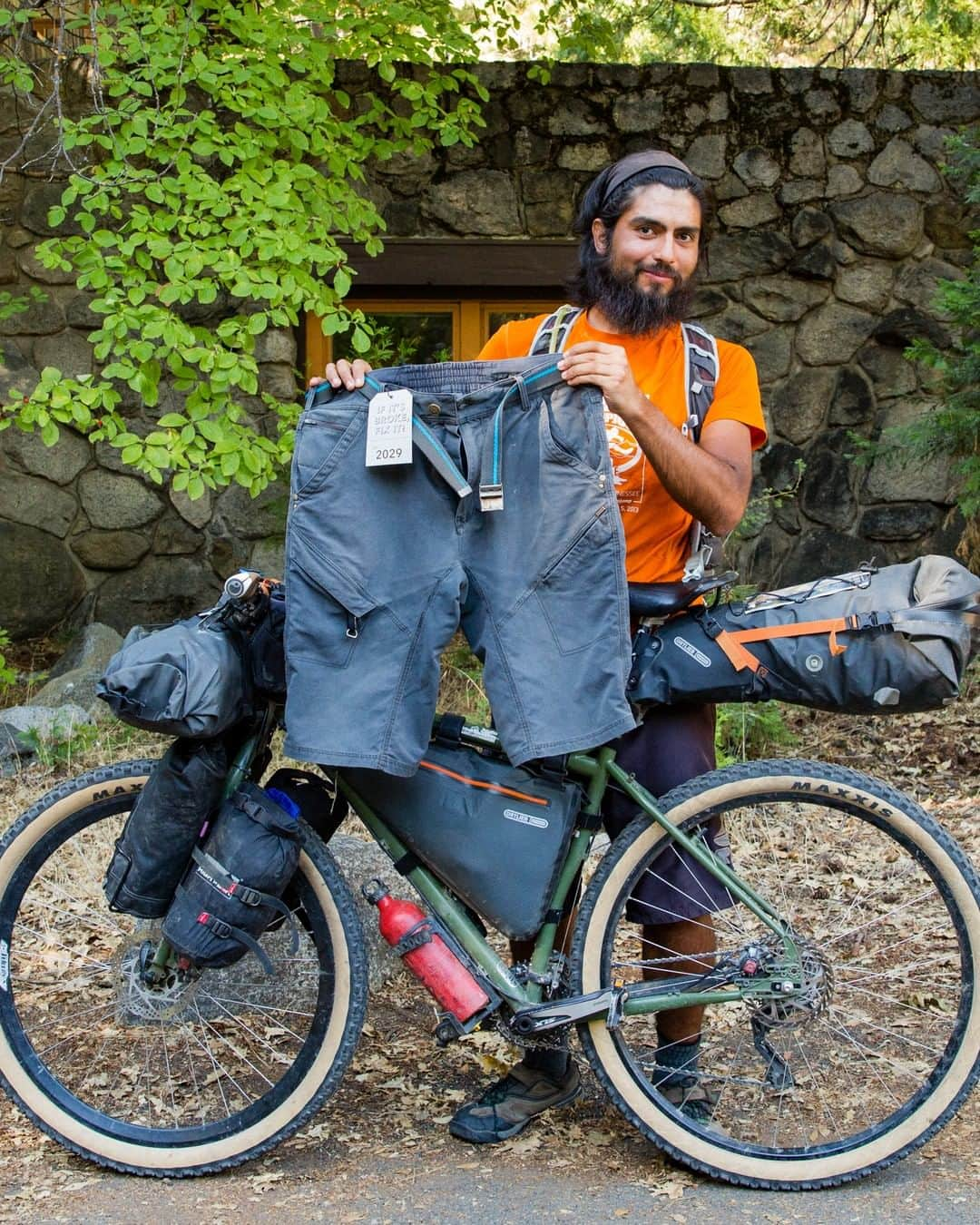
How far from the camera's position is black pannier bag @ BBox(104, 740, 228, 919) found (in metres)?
2.46

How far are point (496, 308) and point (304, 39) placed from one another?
245cm

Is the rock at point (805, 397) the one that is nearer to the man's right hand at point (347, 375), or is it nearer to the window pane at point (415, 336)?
the window pane at point (415, 336)

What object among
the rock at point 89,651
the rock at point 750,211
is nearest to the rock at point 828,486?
the rock at point 750,211

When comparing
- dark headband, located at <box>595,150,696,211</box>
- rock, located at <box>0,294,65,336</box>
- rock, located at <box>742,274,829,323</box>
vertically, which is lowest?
dark headband, located at <box>595,150,696,211</box>

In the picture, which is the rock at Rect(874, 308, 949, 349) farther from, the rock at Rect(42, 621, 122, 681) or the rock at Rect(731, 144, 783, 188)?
the rock at Rect(42, 621, 122, 681)

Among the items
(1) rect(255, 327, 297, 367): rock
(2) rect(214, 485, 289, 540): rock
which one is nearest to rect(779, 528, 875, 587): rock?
(2) rect(214, 485, 289, 540): rock

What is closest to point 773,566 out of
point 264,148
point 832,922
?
point 264,148

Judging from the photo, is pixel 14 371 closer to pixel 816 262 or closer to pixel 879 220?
pixel 816 262

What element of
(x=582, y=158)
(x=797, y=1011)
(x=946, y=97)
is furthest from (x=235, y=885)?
(x=946, y=97)

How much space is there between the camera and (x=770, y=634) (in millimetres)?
2406

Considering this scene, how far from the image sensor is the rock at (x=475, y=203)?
261 inches

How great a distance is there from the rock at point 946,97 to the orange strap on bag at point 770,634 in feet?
17.6

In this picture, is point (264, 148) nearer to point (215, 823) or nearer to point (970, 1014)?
point (215, 823)

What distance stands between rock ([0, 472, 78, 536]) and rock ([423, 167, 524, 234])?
233 centimetres
